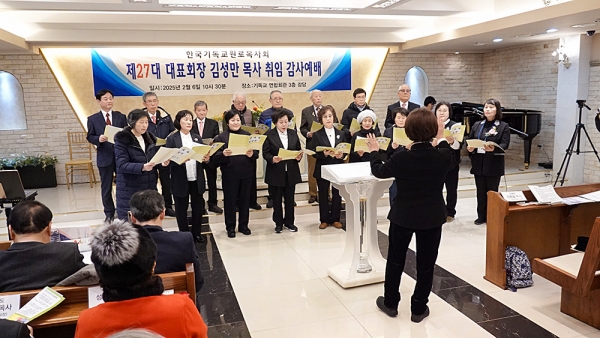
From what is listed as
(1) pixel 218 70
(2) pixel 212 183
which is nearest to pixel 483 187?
(2) pixel 212 183

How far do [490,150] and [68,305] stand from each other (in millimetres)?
4603

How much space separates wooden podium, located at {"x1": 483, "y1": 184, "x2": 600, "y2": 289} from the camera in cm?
387

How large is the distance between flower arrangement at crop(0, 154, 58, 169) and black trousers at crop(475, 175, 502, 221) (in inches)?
273

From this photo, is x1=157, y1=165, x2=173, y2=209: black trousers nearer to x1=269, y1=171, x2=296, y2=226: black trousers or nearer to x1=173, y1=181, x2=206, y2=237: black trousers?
x1=173, y1=181, x2=206, y2=237: black trousers

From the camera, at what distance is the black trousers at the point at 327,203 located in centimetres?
557

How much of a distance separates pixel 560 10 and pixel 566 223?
3.07 m

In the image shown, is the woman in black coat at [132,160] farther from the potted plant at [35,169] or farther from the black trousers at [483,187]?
the potted plant at [35,169]

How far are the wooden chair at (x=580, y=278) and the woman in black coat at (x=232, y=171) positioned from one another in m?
3.03

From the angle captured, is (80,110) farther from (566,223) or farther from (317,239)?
(566,223)

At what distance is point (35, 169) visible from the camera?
8.01 metres

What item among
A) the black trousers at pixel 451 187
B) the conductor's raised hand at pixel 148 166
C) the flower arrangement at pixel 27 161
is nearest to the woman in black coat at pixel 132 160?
the conductor's raised hand at pixel 148 166

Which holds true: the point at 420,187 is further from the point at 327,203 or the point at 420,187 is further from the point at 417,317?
the point at 327,203

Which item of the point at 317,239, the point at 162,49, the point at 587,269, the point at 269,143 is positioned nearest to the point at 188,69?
the point at 162,49

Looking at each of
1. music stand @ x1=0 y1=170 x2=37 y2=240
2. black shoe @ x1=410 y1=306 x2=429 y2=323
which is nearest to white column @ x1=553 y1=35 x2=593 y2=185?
black shoe @ x1=410 y1=306 x2=429 y2=323
